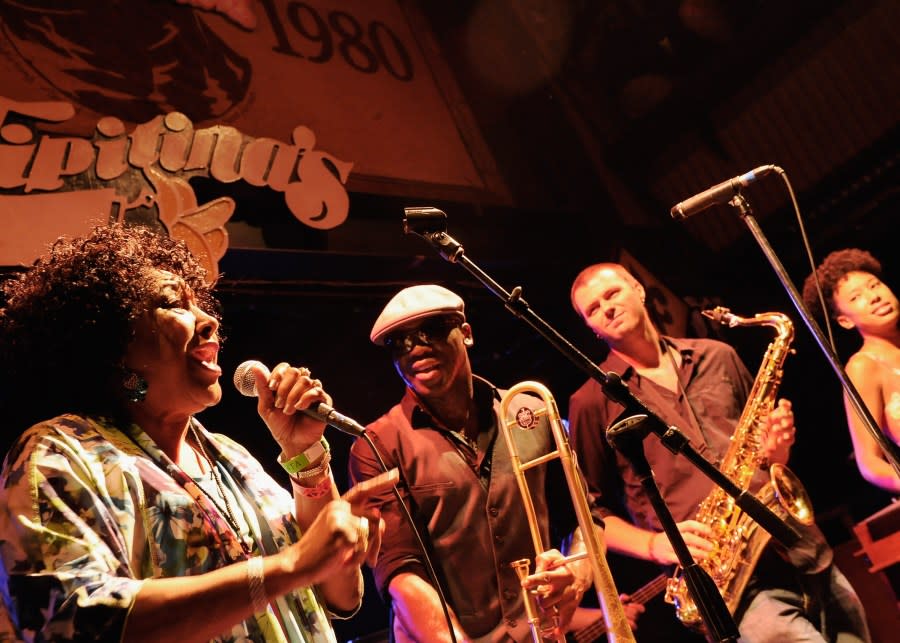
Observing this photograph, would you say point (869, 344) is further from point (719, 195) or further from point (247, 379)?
point (247, 379)

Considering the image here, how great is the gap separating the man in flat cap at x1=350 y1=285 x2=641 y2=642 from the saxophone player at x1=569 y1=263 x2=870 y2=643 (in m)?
0.71

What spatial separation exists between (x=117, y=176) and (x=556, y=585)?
10.1 feet

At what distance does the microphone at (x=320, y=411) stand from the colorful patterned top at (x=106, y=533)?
0.92 ft

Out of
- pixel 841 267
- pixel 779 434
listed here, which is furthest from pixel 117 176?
pixel 841 267

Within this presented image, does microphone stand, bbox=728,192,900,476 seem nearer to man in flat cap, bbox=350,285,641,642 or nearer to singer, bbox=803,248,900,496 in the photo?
man in flat cap, bbox=350,285,641,642

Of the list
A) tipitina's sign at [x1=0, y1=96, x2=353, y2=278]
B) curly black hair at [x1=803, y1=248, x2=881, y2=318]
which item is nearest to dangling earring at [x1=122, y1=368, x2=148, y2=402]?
tipitina's sign at [x1=0, y1=96, x2=353, y2=278]

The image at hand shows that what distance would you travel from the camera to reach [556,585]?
311 centimetres

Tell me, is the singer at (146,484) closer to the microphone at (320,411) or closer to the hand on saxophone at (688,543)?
the microphone at (320,411)

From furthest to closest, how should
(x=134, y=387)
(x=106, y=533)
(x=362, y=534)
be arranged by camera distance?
(x=134, y=387), (x=362, y=534), (x=106, y=533)

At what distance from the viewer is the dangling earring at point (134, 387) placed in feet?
7.26

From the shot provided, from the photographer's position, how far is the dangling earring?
7.26ft

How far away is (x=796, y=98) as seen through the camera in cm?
754

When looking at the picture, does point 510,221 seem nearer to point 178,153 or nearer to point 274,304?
point 274,304

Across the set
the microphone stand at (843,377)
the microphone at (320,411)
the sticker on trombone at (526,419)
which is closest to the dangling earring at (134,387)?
the microphone at (320,411)
